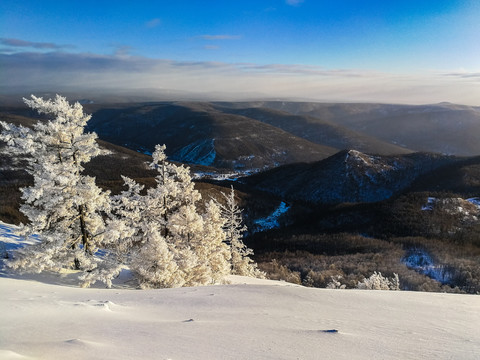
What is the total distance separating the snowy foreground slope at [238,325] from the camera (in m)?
5.08

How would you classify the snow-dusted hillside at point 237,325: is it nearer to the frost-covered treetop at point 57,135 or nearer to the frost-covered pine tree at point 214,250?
the frost-covered treetop at point 57,135

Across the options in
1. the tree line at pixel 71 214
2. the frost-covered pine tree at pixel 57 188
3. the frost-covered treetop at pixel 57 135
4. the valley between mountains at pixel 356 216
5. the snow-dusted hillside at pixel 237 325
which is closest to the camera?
the snow-dusted hillside at pixel 237 325

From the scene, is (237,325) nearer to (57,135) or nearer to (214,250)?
(57,135)

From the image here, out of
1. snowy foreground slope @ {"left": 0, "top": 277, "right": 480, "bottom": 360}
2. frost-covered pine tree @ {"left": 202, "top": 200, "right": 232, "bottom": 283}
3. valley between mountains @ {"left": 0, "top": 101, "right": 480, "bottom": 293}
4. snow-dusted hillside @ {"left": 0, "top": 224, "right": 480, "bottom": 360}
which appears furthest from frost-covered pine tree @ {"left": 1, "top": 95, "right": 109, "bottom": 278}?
frost-covered pine tree @ {"left": 202, "top": 200, "right": 232, "bottom": 283}

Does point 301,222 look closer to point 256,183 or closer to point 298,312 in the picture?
point 256,183

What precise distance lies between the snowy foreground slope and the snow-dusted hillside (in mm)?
20

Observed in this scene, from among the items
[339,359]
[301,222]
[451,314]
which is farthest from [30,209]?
[301,222]

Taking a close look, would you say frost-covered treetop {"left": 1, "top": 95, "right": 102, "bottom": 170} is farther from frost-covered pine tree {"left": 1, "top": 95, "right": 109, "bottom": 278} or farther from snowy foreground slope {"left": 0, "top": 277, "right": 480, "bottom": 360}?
snowy foreground slope {"left": 0, "top": 277, "right": 480, "bottom": 360}

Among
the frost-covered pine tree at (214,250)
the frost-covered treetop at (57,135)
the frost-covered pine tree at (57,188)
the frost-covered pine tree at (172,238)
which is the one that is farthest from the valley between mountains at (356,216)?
the frost-covered pine tree at (214,250)

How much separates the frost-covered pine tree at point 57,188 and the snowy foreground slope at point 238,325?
360cm

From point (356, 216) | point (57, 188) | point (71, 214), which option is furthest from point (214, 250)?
point (356, 216)

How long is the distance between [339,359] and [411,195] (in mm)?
109555

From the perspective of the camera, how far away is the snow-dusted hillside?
508 centimetres

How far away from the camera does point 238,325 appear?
6.72 m
